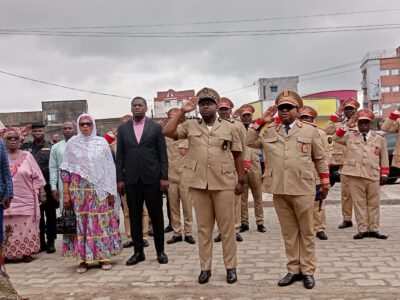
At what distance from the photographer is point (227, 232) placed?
509cm

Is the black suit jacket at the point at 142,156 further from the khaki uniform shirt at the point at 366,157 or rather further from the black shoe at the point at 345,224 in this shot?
the black shoe at the point at 345,224

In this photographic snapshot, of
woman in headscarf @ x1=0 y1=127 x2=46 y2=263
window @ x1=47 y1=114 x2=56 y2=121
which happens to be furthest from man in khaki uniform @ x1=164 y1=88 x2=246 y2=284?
Result: window @ x1=47 y1=114 x2=56 y2=121

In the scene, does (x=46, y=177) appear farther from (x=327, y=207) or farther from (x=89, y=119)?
(x=327, y=207)

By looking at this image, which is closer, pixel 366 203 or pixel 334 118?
pixel 366 203

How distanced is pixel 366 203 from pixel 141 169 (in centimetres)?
363

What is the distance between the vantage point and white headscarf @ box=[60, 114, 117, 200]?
19.2ft

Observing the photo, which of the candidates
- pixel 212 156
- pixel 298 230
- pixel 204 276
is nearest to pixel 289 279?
pixel 298 230

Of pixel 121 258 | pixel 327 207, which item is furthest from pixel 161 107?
pixel 121 258

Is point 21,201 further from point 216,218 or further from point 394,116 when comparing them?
point 394,116

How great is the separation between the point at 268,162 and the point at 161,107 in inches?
2032

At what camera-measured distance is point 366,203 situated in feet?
23.9

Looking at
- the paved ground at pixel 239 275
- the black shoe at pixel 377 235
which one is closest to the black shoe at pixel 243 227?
the paved ground at pixel 239 275

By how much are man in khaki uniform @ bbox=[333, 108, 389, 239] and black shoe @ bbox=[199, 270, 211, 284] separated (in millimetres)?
2997

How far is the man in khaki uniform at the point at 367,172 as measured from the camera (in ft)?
23.4
